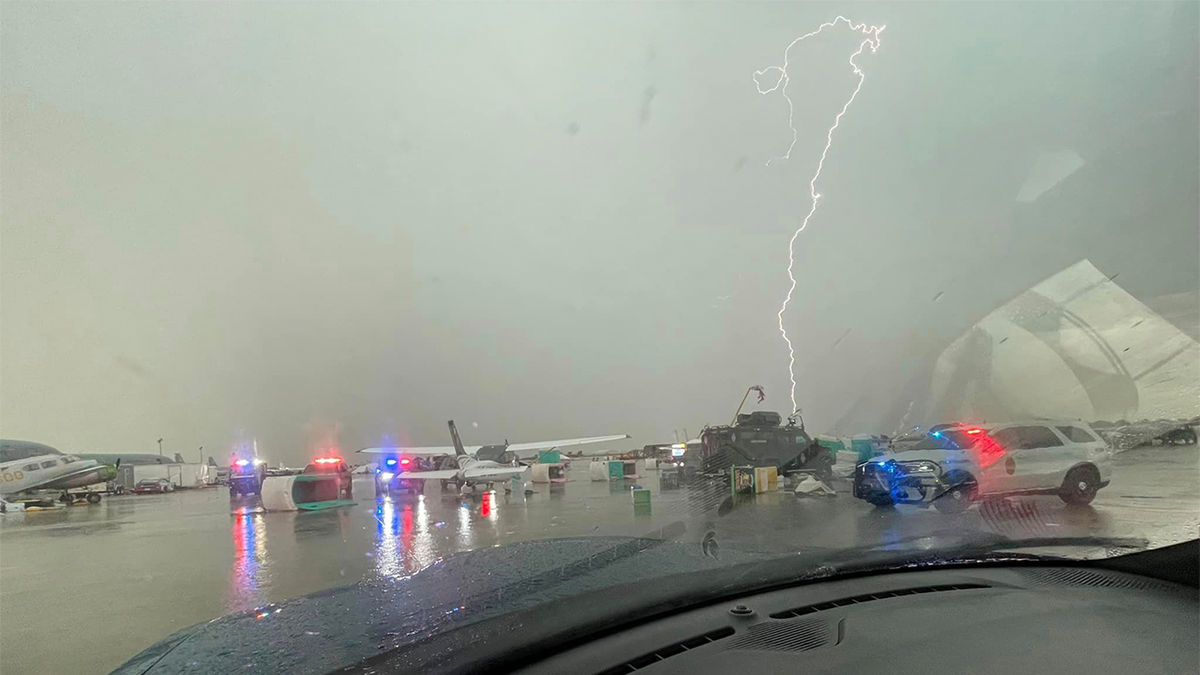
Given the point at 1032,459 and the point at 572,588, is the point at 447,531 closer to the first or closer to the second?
the point at 572,588

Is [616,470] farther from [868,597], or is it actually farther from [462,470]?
[868,597]

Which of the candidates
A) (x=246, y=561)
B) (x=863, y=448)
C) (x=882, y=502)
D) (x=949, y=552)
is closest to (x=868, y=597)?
(x=949, y=552)

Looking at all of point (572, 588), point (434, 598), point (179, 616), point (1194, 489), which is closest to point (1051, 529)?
point (1194, 489)

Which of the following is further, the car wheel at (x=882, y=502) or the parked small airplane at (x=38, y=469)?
the car wheel at (x=882, y=502)

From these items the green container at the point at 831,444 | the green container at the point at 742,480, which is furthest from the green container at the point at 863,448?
the green container at the point at 742,480

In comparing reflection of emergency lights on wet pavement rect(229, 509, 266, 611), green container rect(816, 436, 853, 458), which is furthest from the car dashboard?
green container rect(816, 436, 853, 458)

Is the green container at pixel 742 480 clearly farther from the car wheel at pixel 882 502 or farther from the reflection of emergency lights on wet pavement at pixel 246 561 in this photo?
the reflection of emergency lights on wet pavement at pixel 246 561

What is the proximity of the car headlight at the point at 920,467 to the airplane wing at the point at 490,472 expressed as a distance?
1027 cm

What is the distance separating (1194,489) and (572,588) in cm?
579

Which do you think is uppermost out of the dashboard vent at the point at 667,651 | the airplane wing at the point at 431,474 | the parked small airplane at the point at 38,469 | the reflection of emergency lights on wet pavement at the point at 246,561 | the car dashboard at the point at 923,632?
the parked small airplane at the point at 38,469

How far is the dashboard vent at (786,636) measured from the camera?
2826 mm

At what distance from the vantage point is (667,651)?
8.95ft

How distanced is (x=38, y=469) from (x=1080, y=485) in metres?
10.3

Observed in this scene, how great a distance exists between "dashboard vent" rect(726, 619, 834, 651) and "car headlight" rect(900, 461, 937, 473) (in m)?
5.21
